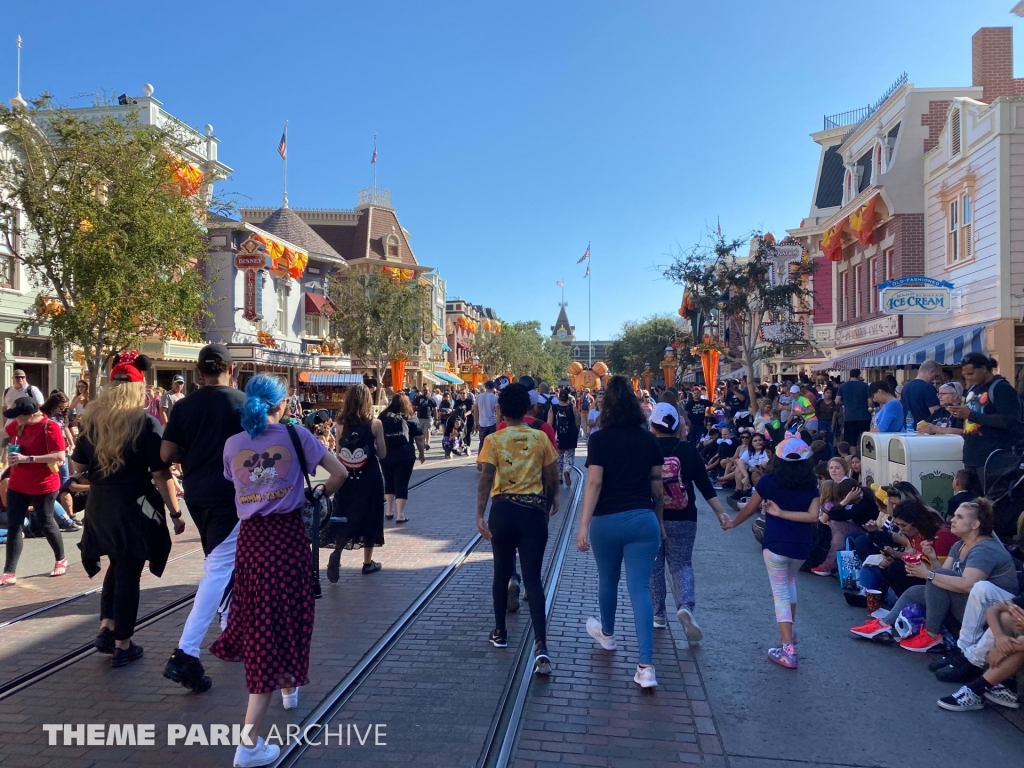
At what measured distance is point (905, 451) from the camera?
7211 mm

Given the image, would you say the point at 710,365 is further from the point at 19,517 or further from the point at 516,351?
the point at 516,351

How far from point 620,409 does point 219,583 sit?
8.24ft

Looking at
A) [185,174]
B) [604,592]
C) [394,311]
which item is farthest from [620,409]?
[394,311]

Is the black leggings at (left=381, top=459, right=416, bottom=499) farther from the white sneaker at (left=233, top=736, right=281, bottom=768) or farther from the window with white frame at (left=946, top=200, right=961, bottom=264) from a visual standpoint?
the window with white frame at (left=946, top=200, right=961, bottom=264)

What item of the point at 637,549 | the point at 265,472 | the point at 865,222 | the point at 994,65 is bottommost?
the point at 637,549

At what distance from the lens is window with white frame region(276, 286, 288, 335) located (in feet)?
104

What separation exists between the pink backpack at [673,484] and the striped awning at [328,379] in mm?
28359

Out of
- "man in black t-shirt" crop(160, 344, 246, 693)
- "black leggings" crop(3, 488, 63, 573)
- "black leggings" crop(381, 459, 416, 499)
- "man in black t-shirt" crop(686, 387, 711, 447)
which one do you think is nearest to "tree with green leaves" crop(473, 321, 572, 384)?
"man in black t-shirt" crop(686, 387, 711, 447)

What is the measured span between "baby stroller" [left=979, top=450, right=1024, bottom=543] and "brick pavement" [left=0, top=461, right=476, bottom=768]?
15.3ft

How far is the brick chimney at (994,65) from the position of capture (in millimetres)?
19922

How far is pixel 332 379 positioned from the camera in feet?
111

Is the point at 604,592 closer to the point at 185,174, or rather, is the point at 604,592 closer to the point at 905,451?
the point at 905,451

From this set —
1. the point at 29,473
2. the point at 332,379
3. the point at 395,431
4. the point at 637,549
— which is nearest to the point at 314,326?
the point at 332,379

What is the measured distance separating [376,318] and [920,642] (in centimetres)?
2792
